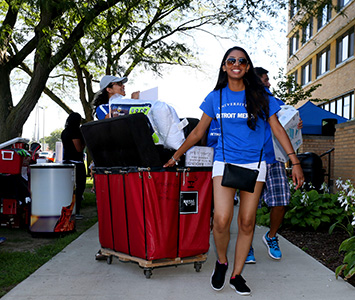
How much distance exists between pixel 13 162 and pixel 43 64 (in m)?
5.19

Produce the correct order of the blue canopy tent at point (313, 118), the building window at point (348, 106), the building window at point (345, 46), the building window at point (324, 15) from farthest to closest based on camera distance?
1. the building window at point (345, 46)
2. the building window at point (348, 106)
3. the blue canopy tent at point (313, 118)
4. the building window at point (324, 15)

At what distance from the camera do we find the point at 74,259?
470cm

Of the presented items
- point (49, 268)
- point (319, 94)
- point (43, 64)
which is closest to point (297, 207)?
point (49, 268)

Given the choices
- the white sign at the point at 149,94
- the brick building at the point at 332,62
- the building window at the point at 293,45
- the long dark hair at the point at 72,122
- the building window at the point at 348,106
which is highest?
the building window at the point at 293,45

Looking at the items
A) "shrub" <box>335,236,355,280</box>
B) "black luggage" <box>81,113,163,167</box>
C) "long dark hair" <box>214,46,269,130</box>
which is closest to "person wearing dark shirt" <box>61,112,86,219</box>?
"black luggage" <box>81,113,163,167</box>

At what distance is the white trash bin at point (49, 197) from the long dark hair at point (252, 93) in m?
3.09

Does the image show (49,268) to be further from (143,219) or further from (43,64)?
(43,64)

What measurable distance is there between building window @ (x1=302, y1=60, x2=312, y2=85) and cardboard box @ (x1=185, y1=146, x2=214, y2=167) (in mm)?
27074

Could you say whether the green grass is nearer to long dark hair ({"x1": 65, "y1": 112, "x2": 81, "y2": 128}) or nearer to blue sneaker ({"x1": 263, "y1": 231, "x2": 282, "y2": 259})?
long dark hair ({"x1": 65, "y1": 112, "x2": 81, "y2": 128})

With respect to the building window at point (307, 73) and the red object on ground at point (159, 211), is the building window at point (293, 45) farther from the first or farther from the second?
the red object on ground at point (159, 211)

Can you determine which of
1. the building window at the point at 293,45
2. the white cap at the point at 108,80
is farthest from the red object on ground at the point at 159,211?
the building window at the point at 293,45

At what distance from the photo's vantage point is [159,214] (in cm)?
388

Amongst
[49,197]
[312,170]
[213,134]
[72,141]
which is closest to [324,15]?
[312,170]

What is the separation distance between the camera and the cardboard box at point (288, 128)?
4473mm
